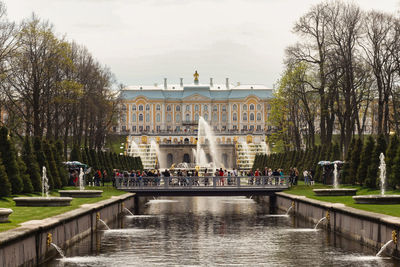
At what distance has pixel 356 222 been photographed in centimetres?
2552

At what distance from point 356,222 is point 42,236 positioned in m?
11.1

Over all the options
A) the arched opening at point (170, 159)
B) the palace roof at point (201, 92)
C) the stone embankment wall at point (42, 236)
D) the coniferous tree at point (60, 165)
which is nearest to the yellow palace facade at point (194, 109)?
the palace roof at point (201, 92)

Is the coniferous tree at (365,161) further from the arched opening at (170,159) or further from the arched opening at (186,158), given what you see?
the arched opening at (170,159)

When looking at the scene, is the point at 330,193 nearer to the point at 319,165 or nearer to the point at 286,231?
the point at 286,231

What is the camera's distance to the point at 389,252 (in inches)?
839

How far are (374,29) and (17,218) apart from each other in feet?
120

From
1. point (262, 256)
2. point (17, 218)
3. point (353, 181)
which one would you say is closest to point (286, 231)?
point (262, 256)

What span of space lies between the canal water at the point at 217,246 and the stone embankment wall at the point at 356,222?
0.38 meters

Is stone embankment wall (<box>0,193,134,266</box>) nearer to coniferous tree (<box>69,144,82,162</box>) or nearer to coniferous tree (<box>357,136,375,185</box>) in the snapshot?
coniferous tree (<box>357,136,375,185</box>)

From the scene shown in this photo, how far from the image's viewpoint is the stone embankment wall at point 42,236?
17.1 meters

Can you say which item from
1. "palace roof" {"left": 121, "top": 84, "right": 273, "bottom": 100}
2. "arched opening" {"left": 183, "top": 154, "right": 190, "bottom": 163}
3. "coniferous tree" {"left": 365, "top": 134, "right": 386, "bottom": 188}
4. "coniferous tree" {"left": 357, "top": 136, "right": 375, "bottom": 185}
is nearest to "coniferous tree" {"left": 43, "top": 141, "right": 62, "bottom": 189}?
"coniferous tree" {"left": 357, "top": 136, "right": 375, "bottom": 185}

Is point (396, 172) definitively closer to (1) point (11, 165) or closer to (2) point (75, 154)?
(1) point (11, 165)

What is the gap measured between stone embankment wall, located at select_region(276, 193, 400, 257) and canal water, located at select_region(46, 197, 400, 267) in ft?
1.24

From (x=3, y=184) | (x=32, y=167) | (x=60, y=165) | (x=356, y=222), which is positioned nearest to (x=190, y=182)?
(x=60, y=165)
